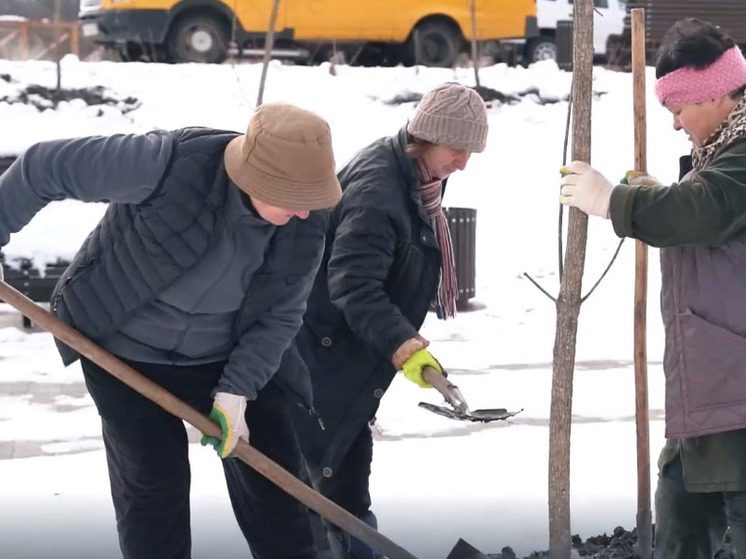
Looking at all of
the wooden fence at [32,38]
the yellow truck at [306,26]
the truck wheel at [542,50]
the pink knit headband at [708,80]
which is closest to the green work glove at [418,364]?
the pink knit headband at [708,80]

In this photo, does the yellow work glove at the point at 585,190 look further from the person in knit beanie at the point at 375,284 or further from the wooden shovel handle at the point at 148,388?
the wooden shovel handle at the point at 148,388

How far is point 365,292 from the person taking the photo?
320 cm

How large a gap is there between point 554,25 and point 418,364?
13.3 m

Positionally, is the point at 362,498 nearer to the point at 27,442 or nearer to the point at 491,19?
the point at 27,442

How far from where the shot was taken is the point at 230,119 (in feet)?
40.2

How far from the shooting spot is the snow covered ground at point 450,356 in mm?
3939

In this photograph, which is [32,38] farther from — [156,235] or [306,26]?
[156,235]

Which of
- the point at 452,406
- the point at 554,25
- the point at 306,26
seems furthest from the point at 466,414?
the point at 554,25

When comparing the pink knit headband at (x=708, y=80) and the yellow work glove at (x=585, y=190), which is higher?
the pink knit headband at (x=708, y=80)

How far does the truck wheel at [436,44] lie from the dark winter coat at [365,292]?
37.4ft

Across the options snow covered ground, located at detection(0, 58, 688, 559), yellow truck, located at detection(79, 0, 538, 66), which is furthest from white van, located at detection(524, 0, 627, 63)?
snow covered ground, located at detection(0, 58, 688, 559)

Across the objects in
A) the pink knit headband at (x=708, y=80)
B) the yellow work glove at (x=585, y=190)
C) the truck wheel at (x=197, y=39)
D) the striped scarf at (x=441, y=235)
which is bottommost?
the striped scarf at (x=441, y=235)

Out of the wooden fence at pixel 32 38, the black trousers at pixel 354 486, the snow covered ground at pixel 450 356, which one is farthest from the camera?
the wooden fence at pixel 32 38

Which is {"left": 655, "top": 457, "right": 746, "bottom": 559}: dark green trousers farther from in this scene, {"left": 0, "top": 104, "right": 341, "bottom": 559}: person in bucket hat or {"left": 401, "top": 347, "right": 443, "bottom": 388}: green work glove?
{"left": 0, "top": 104, "right": 341, "bottom": 559}: person in bucket hat
